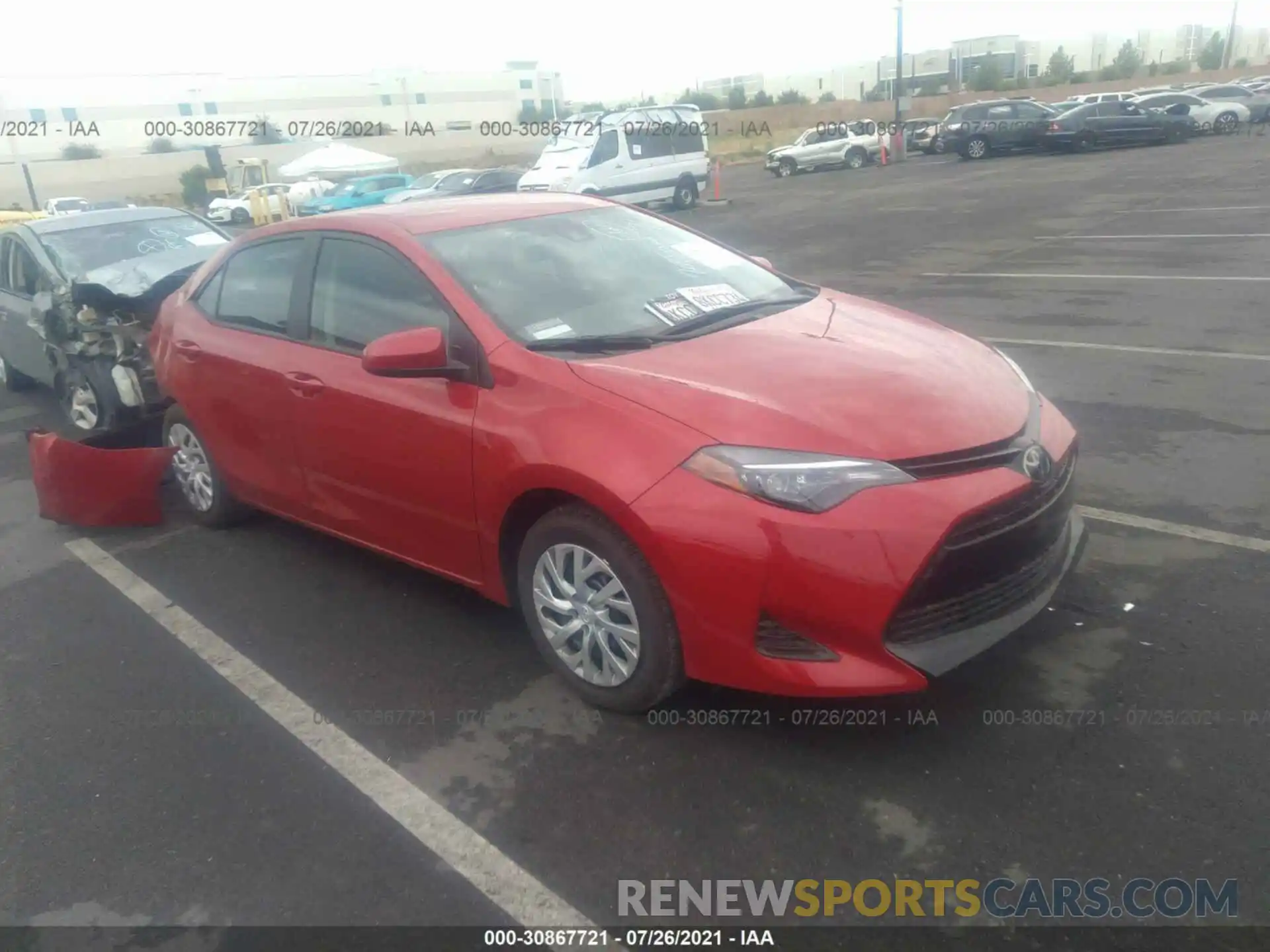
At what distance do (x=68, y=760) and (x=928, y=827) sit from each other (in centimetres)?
278

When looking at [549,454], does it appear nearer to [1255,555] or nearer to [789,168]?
[1255,555]

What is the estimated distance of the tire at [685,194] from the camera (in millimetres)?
23344

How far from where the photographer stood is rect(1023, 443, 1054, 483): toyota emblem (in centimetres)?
309

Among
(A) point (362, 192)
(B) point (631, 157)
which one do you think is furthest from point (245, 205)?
(B) point (631, 157)

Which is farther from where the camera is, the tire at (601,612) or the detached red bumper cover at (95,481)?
the detached red bumper cover at (95,481)

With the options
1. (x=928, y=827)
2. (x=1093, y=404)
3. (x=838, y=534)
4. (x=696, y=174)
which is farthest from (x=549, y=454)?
(x=696, y=174)

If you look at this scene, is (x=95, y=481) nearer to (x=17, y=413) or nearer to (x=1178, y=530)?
(x=17, y=413)

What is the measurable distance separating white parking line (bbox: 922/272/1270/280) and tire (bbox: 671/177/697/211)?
12590mm

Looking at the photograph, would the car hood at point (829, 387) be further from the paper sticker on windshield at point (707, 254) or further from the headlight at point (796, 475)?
the paper sticker on windshield at point (707, 254)

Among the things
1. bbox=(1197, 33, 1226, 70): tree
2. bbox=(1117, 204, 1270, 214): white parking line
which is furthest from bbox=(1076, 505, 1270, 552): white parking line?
bbox=(1197, 33, 1226, 70): tree

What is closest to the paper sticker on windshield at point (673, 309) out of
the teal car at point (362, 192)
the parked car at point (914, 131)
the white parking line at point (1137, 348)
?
the white parking line at point (1137, 348)

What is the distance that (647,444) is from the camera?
3041mm

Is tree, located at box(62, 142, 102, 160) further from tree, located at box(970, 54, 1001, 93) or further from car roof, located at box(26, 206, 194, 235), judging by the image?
tree, located at box(970, 54, 1001, 93)

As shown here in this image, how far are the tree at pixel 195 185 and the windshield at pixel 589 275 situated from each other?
44665mm
